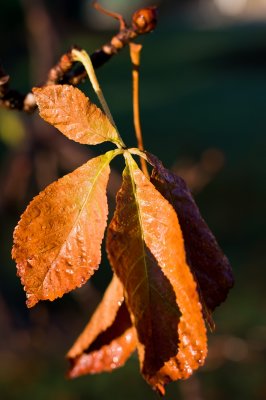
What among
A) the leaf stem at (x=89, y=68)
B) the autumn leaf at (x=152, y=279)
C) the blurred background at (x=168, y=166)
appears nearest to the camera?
the autumn leaf at (x=152, y=279)

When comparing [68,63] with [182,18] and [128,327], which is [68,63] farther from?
[182,18]

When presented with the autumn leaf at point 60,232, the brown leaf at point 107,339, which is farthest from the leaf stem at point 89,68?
the brown leaf at point 107,339

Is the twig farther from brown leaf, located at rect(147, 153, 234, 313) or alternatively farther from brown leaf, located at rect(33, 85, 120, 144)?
brown leaf, located at rect(147, 153, 234, 313)

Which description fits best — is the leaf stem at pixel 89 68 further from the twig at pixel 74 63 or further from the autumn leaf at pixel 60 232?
the autumn leaf at pixel 60 232

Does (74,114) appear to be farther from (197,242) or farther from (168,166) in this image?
(168,166)

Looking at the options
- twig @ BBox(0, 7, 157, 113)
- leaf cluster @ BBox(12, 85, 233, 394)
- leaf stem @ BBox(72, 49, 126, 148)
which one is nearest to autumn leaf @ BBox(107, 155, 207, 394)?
leaf cluster @ BBox(12, 85, 233, 394)

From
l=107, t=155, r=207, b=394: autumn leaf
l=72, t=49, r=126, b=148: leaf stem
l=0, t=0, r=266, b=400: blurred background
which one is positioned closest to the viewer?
l=107, t=155, r=207, b=394: autumn leaf
